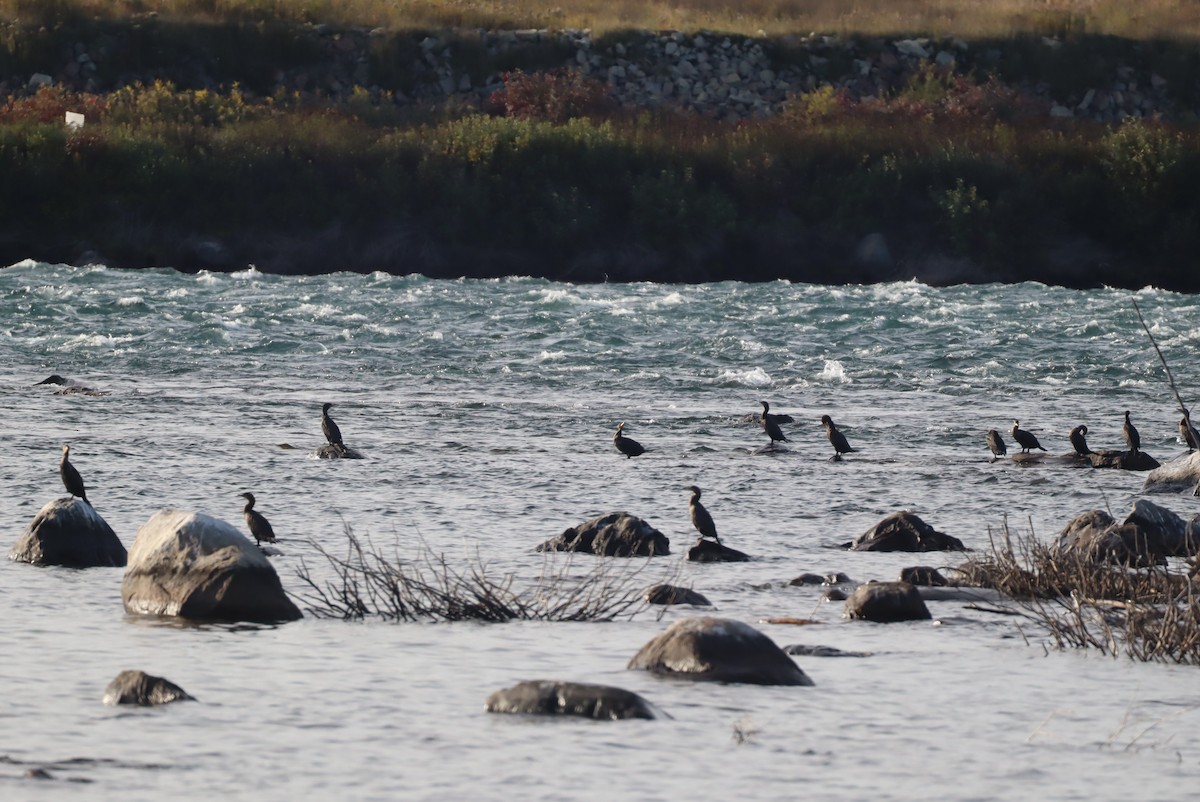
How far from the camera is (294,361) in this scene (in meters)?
25.7

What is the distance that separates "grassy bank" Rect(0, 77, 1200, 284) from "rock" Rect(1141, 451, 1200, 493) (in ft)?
64.7

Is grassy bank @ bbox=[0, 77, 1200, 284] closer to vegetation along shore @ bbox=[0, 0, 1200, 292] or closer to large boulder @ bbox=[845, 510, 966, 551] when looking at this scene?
vegetation along shore @ bbox=[0, 0, 1200, 292]

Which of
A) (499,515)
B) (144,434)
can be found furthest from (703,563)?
(144,434)

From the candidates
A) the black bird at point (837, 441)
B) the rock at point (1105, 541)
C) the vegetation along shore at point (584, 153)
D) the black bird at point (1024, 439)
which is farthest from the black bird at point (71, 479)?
the vegetation along shore at point (584, 153)

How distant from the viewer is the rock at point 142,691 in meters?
8.39

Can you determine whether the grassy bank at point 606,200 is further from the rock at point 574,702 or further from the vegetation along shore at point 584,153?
the rock at point 574,702

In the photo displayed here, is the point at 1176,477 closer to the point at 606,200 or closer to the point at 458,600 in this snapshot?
the point at 458,600

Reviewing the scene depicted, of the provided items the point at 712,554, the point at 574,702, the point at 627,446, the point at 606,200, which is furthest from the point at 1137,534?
the point at 606,200

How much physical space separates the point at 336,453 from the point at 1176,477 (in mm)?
7475

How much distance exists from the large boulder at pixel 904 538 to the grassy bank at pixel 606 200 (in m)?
22.7

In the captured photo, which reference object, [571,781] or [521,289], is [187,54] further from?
[571,781]

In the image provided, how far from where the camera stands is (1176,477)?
15945 millimetres

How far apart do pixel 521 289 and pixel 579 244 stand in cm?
421

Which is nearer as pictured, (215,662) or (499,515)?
(215,662)
